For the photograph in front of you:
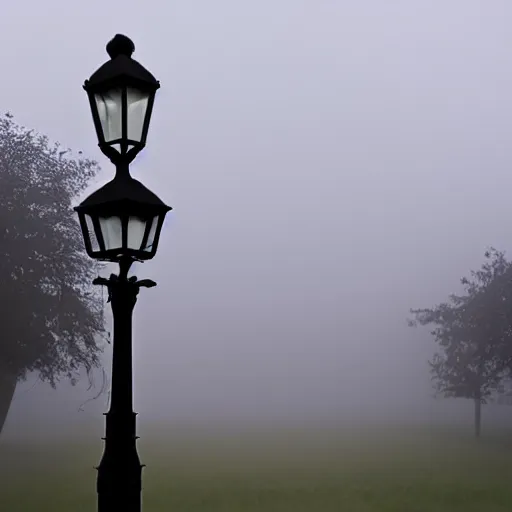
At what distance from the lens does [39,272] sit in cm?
1867

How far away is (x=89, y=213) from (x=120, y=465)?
1858 mm

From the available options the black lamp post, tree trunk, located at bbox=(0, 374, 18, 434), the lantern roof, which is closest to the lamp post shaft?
the black lamp post

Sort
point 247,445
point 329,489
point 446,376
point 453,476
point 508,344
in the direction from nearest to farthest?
point 329,489 < point 453,476 < point 508,344 < point 247,445 < point 446,376

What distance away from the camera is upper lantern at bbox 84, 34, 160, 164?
15.4 ft

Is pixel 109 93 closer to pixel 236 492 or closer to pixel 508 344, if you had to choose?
pixel 236 492

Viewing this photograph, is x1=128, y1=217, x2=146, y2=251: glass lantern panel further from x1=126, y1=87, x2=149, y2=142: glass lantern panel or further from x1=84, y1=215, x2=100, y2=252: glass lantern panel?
x1=126, y1=87, x2=149, y2=142: glass lantern panel

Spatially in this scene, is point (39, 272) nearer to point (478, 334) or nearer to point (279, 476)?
point (279, 476)

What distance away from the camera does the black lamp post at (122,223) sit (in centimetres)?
459

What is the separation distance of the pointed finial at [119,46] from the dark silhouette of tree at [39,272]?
14.1 meters

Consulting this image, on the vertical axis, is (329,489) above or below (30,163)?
below

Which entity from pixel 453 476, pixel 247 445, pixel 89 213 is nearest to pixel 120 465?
pixel 89 213

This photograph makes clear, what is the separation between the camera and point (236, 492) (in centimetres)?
2288

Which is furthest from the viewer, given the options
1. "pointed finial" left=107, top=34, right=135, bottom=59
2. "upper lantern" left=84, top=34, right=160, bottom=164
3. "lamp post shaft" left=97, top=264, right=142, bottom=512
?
"pointed finial" left=107, top=34, right=135, bottom=59

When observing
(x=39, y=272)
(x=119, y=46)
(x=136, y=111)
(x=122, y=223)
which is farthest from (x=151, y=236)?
(x=39, y=272)
